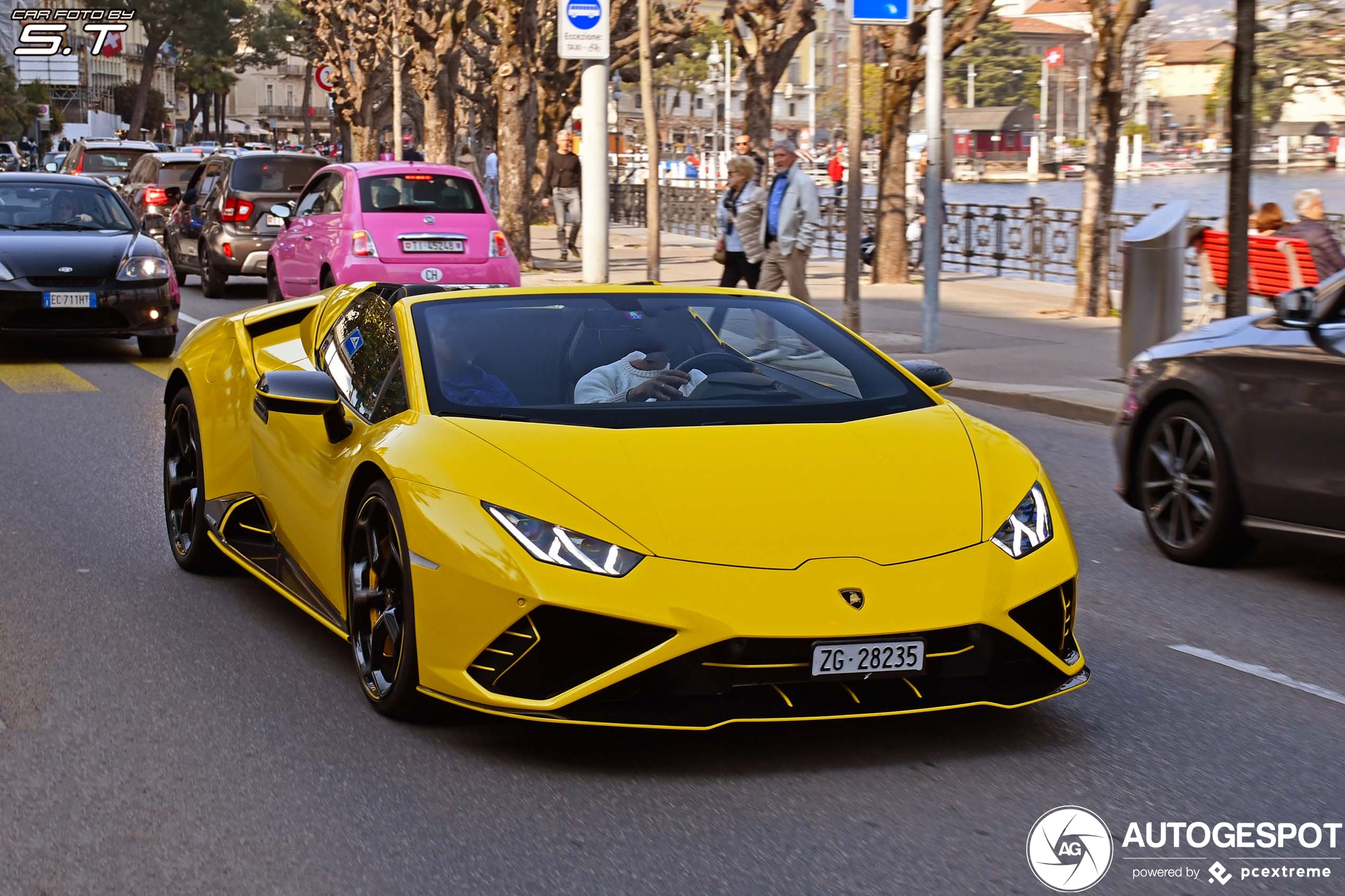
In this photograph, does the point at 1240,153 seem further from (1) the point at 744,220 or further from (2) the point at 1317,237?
(1) the point at 744,220

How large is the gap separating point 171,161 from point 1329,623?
25491 millimetres

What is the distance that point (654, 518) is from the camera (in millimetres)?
4723

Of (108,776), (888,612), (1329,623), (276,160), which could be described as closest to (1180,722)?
(888,612)

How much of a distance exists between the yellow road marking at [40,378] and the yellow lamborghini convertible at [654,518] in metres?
7.81

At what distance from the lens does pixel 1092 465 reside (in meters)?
11.1

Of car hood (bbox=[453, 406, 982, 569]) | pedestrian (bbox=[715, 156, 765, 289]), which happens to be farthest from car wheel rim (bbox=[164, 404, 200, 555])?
pedestrian (bbox=[715, 156, 765, 289])

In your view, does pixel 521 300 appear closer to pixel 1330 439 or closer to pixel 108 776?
pixel 108 776

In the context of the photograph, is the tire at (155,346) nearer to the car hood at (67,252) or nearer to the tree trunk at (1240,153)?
the car hood at (67,252)

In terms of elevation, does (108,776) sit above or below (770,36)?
below

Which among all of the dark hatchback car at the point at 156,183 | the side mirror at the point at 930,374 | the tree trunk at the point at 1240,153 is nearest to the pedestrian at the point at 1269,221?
the tree trunk at the point at 1240,153

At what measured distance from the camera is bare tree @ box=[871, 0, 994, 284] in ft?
76.5

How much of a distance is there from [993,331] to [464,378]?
46.8 ft

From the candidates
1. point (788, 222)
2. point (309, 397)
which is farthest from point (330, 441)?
point (788, 222)

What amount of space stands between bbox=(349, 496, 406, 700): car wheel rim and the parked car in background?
3156 centimetres
